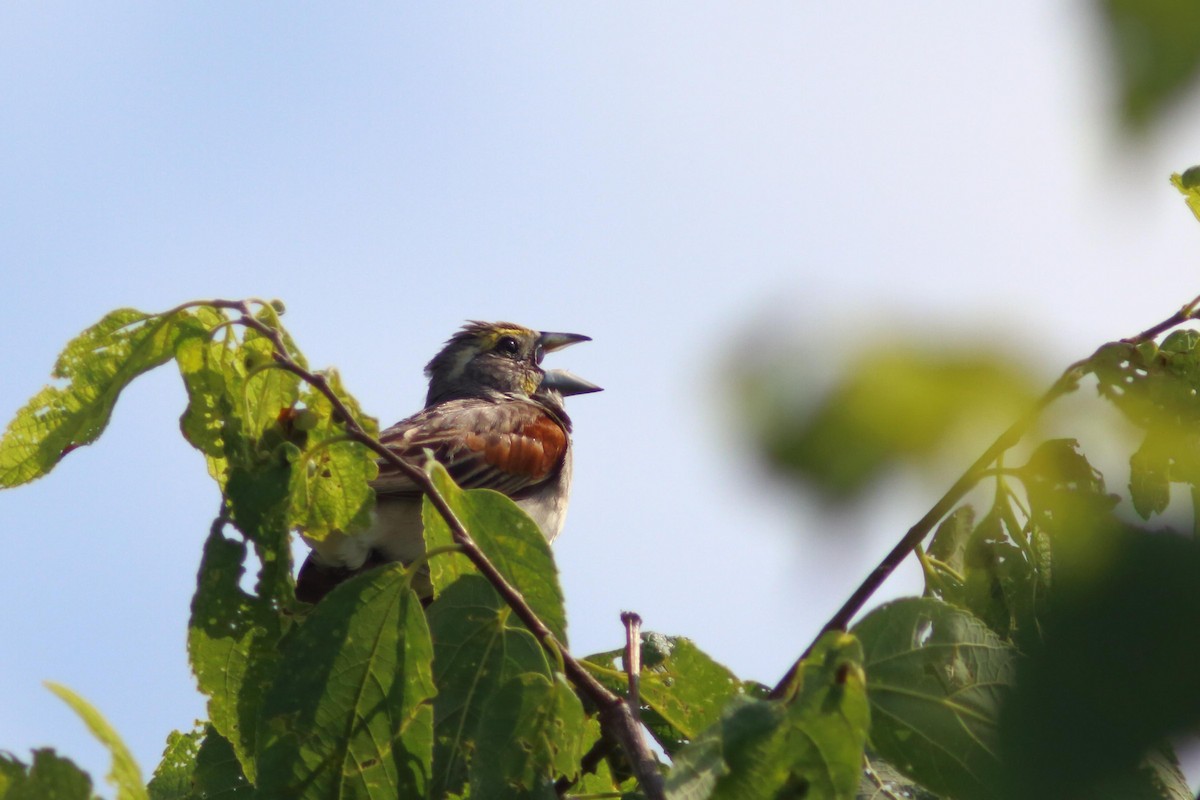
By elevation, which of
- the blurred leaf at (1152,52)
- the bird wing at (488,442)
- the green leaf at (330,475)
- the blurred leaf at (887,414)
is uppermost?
the bird wing at (488,442)

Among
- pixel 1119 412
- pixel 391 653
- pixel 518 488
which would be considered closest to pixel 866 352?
pixel 1119 412

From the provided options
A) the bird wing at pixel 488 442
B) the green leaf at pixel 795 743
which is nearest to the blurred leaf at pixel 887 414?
the green leaf at pixel 795 743

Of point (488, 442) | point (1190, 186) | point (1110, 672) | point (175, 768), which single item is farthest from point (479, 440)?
point (1110, 672)

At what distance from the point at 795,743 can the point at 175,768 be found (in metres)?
2.58

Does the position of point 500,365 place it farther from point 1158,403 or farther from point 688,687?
point 1158,403

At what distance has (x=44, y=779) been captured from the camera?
1.98m

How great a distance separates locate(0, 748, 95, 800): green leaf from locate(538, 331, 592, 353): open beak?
881 centimetres

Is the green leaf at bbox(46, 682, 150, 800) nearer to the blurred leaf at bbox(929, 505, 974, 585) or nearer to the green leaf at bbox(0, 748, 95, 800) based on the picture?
the green leaf at bbox(0, 748, 95, 800)

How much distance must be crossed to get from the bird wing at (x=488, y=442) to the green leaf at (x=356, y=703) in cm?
486

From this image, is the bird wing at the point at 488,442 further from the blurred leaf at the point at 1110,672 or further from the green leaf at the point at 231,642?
the blurred leaf at the point at 1110,672

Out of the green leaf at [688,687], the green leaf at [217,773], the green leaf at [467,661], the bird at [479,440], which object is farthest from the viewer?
the bird at [479,440]

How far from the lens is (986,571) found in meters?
2.84

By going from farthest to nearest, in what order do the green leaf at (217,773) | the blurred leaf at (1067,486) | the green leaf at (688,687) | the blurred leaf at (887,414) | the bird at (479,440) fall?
the bird at (479,440), the green leaf at (217,773), the green leaf at (688,687), the blurred leaf at (887,414), the blurred leaf at (1067,486)

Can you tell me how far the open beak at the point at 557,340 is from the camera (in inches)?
423
